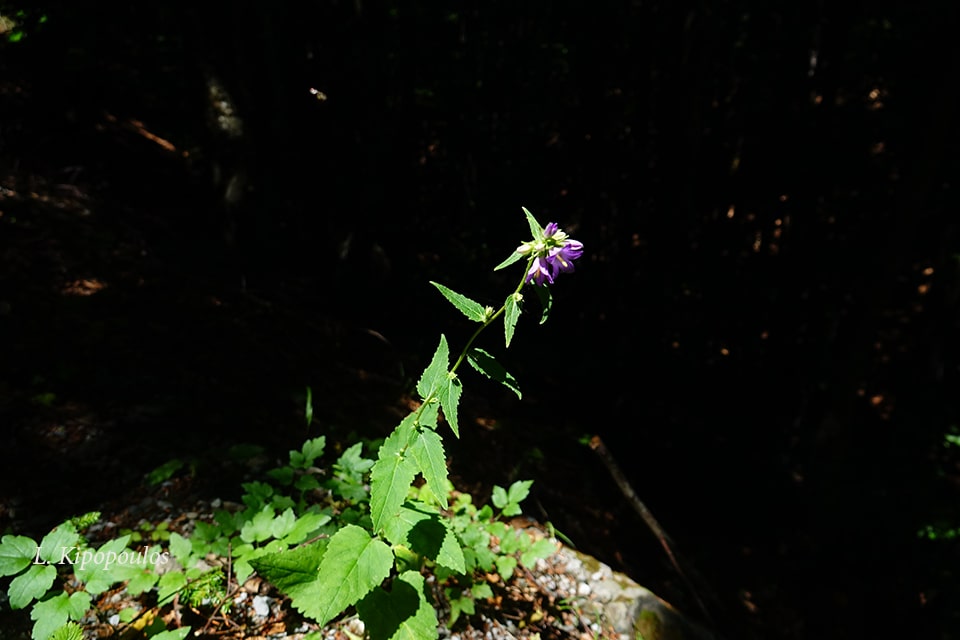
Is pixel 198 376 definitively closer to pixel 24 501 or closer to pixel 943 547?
pixel 24 501

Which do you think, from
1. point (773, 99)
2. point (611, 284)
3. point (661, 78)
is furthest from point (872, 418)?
point (661, 78)

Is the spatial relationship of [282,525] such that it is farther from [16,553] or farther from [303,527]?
[16,553]

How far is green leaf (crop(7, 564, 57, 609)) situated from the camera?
1317 millimetres

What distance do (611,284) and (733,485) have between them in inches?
89.8

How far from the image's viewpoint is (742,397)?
4.93m

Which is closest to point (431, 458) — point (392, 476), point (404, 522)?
point (392, 476)

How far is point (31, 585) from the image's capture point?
1335 mm

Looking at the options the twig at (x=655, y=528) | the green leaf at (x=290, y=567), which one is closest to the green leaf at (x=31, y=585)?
the green leaf at (x=290, y=567)

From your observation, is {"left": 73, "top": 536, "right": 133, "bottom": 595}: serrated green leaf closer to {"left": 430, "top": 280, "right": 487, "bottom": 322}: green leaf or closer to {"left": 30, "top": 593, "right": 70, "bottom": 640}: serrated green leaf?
{"left": 30, "top": 593, "right": 70, "bottom": 640}: serrated green leaf

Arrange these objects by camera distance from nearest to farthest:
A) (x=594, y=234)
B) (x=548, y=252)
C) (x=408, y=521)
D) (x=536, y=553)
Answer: (x=548, y=252) → (x=408, y=521) → (x=536, y=553) → (x=594, y=234)

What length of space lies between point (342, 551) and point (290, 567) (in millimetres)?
196

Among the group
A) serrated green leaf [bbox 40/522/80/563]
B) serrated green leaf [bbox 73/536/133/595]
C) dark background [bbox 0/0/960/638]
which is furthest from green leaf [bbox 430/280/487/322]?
dark background [bbox 0/0/960/638]

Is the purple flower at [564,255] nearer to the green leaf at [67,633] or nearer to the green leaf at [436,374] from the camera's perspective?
the green leaf at [436,374]

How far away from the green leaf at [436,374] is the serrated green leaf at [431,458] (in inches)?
4.1
